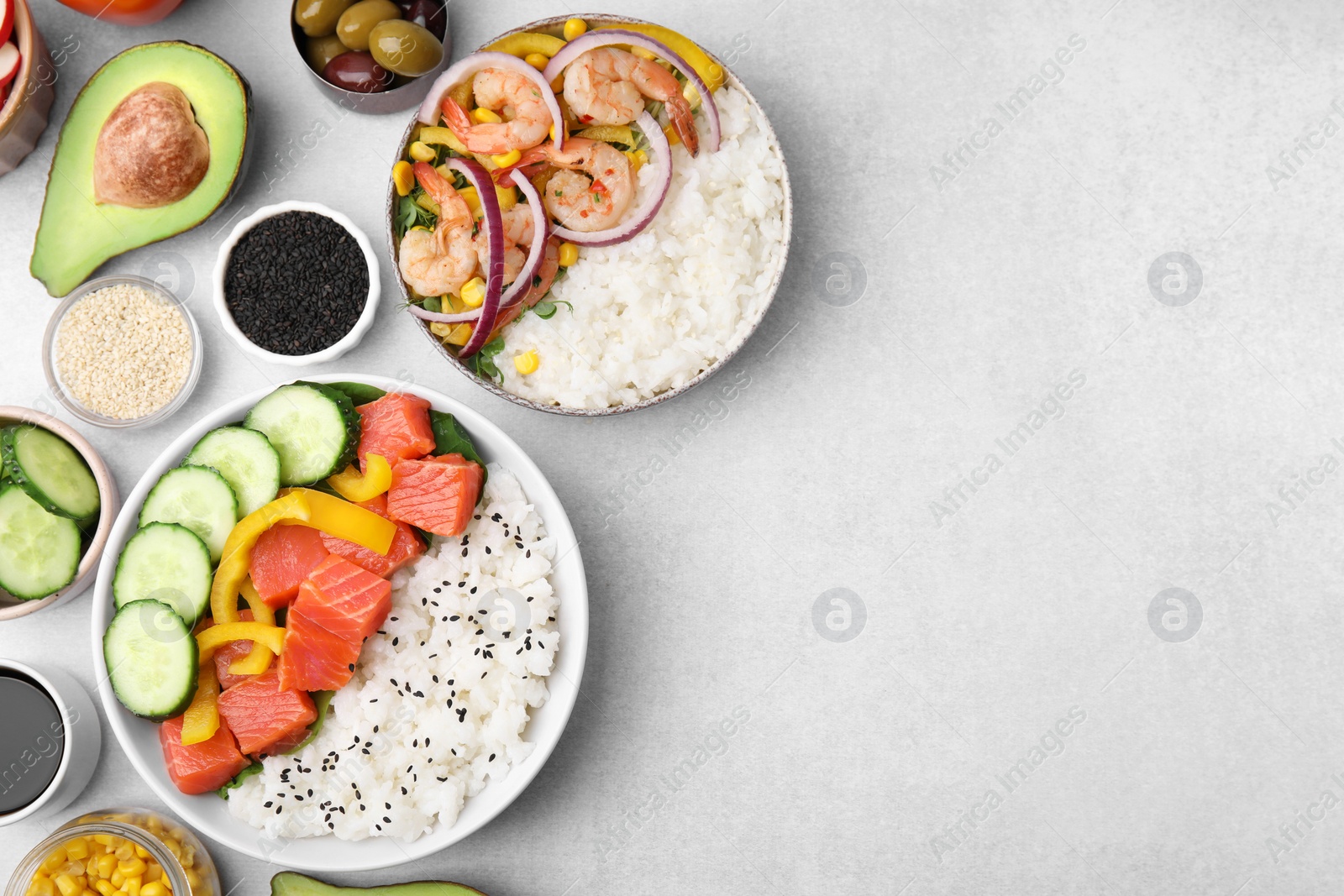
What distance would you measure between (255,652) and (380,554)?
41cm

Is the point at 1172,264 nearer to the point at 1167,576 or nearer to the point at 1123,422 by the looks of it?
the point at 1123,422

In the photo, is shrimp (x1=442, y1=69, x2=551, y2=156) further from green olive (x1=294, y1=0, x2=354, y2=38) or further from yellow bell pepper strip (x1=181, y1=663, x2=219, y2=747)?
yellow bell pepper strip (x1=181, y1=663, x2=219, y2=747)

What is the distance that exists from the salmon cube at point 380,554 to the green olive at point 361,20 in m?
1.42

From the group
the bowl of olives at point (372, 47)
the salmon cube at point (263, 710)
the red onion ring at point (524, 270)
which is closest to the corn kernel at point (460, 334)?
the red onion ring at point (524, 270)

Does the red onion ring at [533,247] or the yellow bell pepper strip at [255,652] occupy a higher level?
the red onion ring at [533,247]

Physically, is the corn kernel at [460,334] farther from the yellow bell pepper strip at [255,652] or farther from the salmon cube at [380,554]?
the yellow bell pepper strip at [255,652]

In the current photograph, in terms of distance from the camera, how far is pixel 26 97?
287 centimetres

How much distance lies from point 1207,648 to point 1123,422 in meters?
0.77

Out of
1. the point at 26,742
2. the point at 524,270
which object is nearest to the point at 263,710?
the point at 26,742

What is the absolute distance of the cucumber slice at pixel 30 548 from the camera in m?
2.72

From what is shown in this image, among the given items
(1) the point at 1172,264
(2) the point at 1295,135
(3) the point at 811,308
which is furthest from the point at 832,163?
(2) the point at 1295,135

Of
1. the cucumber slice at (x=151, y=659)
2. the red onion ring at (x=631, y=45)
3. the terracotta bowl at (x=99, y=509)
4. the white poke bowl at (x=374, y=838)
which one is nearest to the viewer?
the cucumber slice at (x=151, y=659)

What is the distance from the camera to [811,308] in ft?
9.92

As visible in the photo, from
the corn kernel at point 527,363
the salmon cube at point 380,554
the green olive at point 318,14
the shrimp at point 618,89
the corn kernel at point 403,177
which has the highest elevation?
the shrimp at point 618,89
